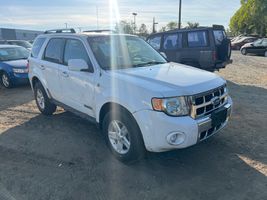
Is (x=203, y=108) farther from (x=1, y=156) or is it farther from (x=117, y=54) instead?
(x=1, y=156)

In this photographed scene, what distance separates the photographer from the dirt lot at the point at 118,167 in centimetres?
330

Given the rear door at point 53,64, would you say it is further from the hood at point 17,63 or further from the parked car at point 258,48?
the parked car at point 258,48

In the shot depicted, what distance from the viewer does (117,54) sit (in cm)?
455

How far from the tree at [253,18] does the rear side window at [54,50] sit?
45.9 metres

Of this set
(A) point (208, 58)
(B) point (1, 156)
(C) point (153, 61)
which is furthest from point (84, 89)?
(A) point (208, 58)

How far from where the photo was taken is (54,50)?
18.0 feet

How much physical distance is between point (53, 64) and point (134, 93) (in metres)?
2.54

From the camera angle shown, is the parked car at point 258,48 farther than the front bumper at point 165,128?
Yes

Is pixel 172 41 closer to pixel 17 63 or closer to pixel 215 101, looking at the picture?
pixel 17 63

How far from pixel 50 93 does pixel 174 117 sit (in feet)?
11.0

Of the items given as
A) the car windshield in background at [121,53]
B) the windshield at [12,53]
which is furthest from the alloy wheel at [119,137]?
the windshield at [12,53]

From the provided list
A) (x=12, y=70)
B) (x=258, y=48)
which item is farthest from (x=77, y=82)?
(x=258, y=48)

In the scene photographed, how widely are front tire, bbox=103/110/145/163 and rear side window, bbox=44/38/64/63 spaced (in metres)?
1.96

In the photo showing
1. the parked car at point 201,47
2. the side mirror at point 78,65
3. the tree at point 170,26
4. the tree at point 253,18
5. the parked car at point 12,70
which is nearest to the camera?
the side mirror at point 78,65
